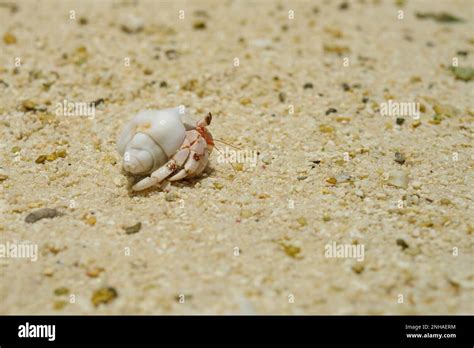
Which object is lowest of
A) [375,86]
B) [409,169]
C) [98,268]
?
[98,268]

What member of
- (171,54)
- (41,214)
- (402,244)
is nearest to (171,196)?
(41,214)

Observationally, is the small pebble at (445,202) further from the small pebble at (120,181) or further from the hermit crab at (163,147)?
the small pebble at (120,181)

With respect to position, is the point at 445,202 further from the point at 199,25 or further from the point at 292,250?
the point at 199,25

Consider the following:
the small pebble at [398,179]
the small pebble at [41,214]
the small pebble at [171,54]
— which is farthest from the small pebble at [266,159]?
the small pebble at [171,54]

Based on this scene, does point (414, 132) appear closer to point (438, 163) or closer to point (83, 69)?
point (438, 163)

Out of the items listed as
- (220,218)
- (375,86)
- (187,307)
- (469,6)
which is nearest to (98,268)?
(187,307)
